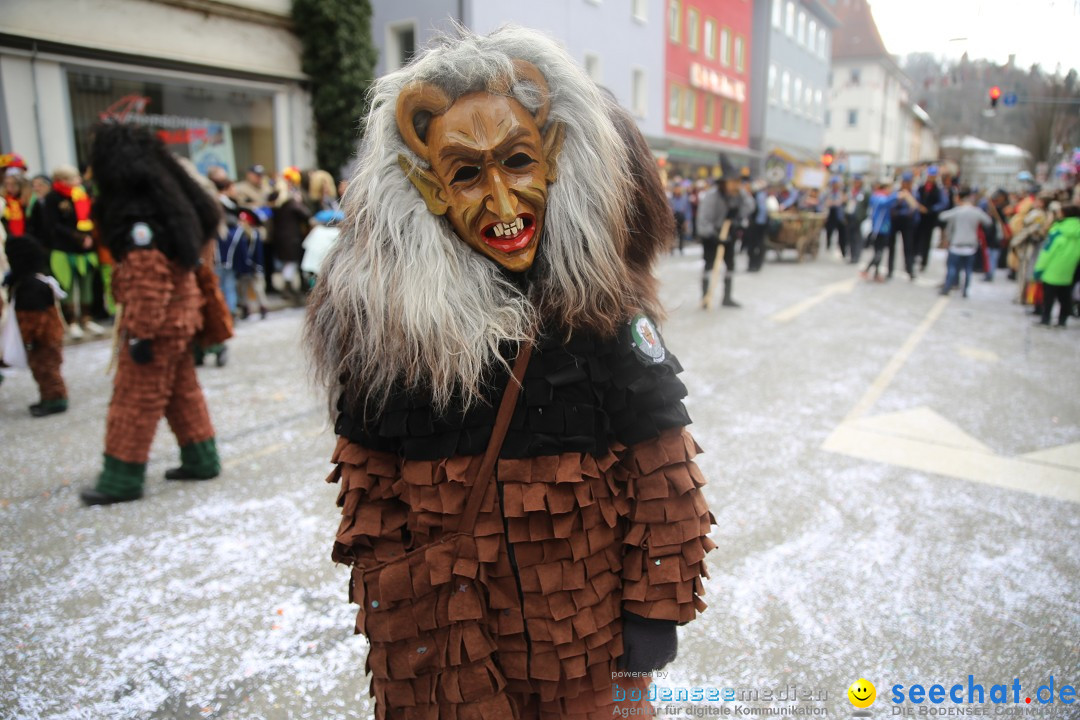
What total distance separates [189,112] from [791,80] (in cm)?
3533

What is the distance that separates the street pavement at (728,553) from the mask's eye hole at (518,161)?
1.92ft

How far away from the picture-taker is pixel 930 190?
13258 mm

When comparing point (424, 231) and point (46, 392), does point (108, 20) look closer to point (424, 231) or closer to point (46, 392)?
point (46, 392)

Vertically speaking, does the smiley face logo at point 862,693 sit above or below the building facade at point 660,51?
below

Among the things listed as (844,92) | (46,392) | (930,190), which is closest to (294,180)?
(46,392)

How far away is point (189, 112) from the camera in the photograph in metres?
11.9

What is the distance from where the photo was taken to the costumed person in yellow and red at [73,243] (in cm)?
713

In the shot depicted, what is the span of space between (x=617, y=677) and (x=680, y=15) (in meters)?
29.6

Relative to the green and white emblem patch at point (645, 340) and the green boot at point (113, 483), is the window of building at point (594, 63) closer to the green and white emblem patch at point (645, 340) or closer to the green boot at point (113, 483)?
the green boot at point (113, 483)

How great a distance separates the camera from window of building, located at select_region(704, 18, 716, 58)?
2952cm

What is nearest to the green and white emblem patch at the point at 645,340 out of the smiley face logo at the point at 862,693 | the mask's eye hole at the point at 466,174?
the mask's eye hole at the point at 466,174

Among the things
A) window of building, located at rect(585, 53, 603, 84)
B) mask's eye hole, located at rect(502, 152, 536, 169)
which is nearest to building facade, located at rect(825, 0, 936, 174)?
window of building, located at rect(585, 53, 603, 84)

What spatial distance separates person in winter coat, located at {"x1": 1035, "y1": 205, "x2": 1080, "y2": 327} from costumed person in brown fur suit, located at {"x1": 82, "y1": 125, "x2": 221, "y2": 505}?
369 inches

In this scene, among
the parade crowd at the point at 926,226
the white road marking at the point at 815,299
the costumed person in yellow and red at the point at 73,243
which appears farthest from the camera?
Result: the white road marking at the point at 815,299
